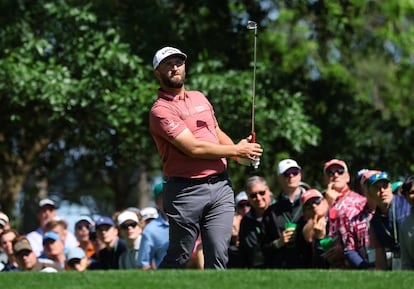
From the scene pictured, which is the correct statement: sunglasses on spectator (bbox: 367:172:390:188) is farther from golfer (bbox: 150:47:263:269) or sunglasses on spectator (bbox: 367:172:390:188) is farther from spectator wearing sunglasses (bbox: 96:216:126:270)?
spectator wearing sunglasses (bbox: 96:216:126:270)

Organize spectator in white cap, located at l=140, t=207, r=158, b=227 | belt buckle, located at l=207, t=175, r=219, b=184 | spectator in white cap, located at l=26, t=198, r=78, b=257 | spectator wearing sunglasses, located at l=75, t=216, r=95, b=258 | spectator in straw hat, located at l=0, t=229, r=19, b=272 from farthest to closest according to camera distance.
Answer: spectator wearing sunglasses, located at l=75, t=216, r=95, b=258 → spectator in white cap, located at l=26, t=198, r=78, b=257 → spectator in white cap, located at l=140, t=207, r=158, b=227 → spectator in straw hat, located at l=0, t=229, r=19, b=272 → belt buckle, located at l=207, t=175, r=219, b=184

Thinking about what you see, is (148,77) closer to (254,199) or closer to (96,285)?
(254,199)

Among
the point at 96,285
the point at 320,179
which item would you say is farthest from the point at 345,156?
the point at 96,285

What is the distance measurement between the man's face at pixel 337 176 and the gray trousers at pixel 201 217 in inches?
117

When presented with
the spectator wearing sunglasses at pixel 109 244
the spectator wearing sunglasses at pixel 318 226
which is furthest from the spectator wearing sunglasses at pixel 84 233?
the spectator wearing sunglasses at pixel 318 226

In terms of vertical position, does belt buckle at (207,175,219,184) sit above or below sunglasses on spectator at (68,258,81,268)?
above

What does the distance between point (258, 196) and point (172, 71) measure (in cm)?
345

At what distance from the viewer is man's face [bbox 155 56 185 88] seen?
9133 mm

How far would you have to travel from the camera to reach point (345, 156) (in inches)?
690

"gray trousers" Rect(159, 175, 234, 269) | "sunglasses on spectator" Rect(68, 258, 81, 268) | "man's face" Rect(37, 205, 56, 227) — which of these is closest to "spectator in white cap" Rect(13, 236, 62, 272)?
"sunglasses on spectator" Rect(68, 258, 81, 268)

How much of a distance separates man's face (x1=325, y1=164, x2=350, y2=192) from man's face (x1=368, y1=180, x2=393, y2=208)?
91 cm

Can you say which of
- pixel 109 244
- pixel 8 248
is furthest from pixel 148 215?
pixel 8 248

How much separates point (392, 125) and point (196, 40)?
348cm

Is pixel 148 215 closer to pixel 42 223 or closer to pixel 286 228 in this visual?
pixel 42 223
